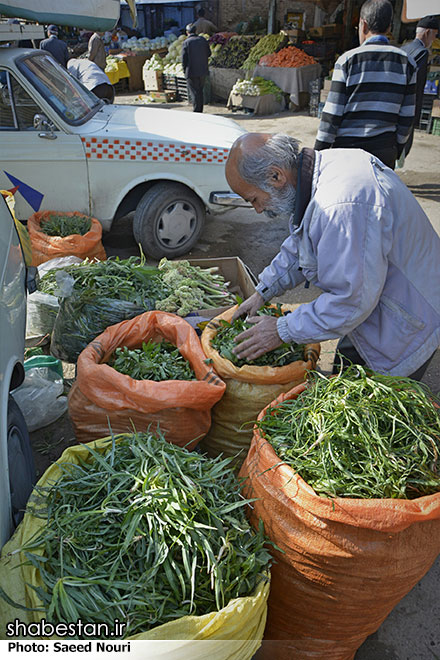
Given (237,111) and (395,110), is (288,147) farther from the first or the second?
(237,111)

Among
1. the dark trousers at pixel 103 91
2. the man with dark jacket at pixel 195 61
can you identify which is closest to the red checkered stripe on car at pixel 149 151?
the dark trousers at pixel 103 91

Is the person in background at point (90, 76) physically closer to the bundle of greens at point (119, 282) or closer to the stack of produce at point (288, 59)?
the bundle of greens at point (119, 282)

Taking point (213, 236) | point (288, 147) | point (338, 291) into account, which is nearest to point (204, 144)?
point (213, 236)

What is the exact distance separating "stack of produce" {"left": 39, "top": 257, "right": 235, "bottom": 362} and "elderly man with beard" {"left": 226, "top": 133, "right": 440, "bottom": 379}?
4.06 feet

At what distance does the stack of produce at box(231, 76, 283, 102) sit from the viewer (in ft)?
40.5

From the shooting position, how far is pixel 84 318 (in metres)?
3.32

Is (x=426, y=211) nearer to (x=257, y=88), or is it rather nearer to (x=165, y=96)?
(x=257, y=88)

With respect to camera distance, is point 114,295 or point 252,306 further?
point 114,295

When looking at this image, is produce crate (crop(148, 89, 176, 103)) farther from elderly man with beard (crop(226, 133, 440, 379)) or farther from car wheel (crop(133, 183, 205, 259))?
elderly man with beard (crop(226, 133, 440, 379))

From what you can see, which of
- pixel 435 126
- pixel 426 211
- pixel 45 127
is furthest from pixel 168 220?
pixel 435 126

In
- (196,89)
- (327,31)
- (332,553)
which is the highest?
(327,31)

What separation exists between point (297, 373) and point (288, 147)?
105 cm

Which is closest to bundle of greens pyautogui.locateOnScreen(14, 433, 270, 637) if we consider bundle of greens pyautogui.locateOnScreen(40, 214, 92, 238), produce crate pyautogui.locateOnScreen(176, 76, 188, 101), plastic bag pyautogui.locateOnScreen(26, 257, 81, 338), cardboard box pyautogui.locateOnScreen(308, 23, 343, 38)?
plastic bag pyautogui.locateOnScreen(26, 257, 81, 338)

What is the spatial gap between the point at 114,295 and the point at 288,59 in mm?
11237
